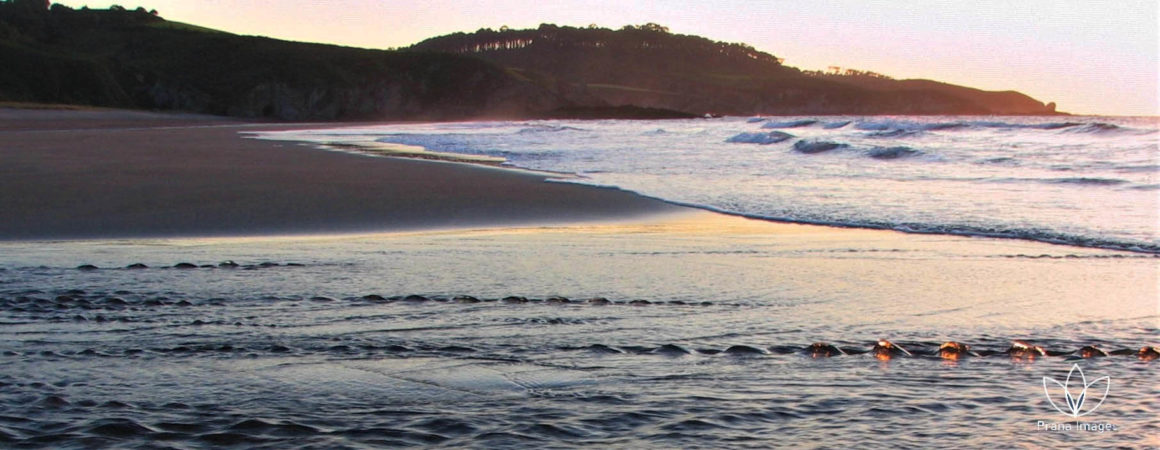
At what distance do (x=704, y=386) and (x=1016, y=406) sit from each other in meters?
0.95

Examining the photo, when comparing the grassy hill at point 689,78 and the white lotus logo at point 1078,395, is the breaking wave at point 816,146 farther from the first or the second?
the grassy hill at point 689,78

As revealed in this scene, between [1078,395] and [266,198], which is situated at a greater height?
[1078,395]

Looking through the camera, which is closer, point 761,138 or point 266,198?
point 266,198

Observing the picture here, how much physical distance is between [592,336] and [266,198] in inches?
279

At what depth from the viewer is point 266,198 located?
10.4m

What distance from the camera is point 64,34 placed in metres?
94.8

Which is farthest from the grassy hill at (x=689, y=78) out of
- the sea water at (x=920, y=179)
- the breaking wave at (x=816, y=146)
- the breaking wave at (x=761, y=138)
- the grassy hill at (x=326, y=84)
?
the sea water at (x=920, y=179)

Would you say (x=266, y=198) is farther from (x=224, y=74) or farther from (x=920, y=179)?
(x=224, y=74)

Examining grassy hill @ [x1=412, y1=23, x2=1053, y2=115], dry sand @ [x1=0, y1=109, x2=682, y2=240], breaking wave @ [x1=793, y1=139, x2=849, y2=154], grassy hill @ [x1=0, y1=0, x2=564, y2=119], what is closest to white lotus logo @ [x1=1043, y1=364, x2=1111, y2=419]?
dry sand @ [x1=0, y1=109, x2=682, y2=240]

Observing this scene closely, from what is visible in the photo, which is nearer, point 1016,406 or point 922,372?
point 1016,406

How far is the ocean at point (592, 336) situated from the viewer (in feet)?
9.50

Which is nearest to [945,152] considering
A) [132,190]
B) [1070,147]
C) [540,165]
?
[1070,147]

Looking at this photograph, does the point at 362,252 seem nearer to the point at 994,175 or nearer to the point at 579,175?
the point at 579,175

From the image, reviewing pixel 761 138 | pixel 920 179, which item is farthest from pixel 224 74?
pixel 920 179
